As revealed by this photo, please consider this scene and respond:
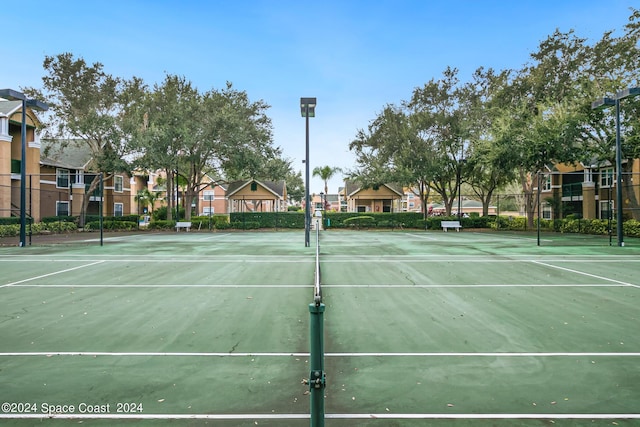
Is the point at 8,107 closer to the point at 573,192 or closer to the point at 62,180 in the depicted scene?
the point at 62,180

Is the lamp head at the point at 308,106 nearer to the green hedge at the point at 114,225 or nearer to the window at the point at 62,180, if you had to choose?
the green hedge at the point at 114,225

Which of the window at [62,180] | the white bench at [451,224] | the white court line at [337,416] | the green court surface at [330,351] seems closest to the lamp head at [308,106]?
the green court surface at [330,351]

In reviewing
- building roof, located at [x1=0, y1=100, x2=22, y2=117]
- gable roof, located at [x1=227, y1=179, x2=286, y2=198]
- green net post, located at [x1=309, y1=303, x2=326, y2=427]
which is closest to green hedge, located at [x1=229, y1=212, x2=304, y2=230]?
gable roof, located at [x1=227, y1=179, x2=286, y2=198]

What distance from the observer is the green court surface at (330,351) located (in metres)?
3.16

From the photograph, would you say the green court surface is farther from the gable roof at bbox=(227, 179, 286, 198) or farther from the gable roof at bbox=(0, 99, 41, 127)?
the gable roof at bbox=(227, 179, 286, 198)

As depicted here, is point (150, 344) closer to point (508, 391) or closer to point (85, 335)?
point (85, 335)

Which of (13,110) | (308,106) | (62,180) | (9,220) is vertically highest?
(13,110)

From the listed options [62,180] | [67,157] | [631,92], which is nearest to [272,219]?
[62,180]

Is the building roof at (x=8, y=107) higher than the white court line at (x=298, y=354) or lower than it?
higher

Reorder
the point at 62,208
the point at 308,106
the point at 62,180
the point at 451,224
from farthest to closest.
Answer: the point at 62,208, the point at 62,180, the point at 451,224, the point at 308,106

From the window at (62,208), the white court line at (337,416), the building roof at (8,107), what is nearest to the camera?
the white court line at (337,416)

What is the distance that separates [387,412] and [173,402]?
1774 millimetres

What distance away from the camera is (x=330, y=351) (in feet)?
14.8

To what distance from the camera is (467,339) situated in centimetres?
494
